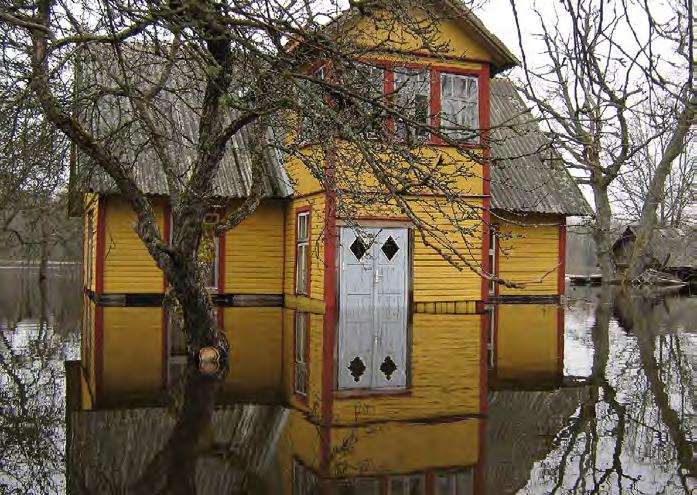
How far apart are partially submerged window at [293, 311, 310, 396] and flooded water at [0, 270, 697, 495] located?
53 millimetres

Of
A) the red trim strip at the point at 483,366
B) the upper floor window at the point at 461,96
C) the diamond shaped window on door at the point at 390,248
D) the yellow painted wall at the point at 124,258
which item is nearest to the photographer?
the red trim strip at the point at 483,366

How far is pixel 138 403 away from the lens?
6727 millimetres

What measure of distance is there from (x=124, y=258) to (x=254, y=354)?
8.10 metres

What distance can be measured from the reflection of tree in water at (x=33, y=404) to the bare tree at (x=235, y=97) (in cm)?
186

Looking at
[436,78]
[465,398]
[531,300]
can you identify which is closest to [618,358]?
[465,398]

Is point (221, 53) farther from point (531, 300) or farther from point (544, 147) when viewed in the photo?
point (531, 300)

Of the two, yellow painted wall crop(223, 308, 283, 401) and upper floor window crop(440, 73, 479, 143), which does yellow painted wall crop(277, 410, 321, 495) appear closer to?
yellow painted wall crop(223, 308, 283, 401)

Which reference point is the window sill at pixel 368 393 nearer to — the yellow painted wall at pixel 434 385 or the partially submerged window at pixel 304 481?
the yellow painted wall at pixel 434 385

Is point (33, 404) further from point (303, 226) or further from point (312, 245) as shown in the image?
point (303, 226)

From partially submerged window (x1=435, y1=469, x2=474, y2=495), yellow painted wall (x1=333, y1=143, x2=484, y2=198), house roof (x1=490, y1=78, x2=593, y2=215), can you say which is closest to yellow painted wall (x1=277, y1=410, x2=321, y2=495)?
partially submerged window (x1=435, y1=469, x2=474, y2=495)

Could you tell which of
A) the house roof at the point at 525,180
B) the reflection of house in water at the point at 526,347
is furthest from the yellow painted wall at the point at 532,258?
the reflection of house in water at the point at 526,347

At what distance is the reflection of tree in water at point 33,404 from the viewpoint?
457cm

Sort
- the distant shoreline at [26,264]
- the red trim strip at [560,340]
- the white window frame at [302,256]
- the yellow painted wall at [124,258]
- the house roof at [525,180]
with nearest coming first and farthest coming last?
1. the red trim strip at [560,340]
2. the white window frame at [302,256]
3. the yellow painted wall at [124,258]
4. the house roof at [525,180]
5. the distant shoreline at [26,264]

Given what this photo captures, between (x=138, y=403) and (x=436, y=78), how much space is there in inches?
390
